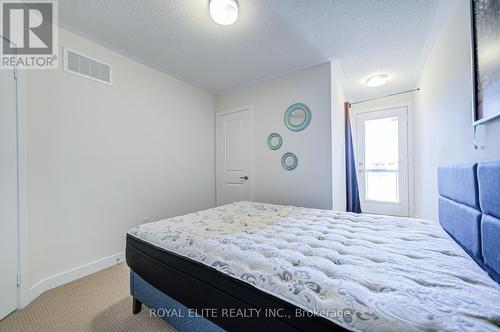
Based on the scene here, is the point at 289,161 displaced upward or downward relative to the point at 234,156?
downward

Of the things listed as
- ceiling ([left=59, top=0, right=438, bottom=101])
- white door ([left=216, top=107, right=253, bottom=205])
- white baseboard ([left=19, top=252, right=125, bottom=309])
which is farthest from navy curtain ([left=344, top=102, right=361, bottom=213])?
white baseboard ([left=19, top=252, right=125, bottom=309])

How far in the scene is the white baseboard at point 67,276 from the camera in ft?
5.34

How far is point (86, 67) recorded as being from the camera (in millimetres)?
2074

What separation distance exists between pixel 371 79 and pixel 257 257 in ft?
10.7

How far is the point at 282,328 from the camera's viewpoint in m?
0.74

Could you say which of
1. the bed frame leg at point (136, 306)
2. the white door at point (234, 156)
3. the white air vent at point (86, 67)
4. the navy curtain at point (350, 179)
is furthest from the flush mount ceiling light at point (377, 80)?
the bed frame leg at point (136, 306)

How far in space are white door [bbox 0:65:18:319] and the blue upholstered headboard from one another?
2.97 metres

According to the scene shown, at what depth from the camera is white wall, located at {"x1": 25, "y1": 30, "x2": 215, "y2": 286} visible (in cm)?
177

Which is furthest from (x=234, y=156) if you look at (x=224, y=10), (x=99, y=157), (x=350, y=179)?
(x=224, y=10)

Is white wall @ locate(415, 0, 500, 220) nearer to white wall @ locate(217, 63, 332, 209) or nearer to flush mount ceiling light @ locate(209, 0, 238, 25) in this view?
white wall @ locate(217, 63, 332, 209)

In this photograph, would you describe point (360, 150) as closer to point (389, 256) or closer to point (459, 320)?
point (389, 256)

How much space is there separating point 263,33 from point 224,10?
55 cm

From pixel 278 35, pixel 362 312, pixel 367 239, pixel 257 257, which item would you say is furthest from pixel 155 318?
pixel 278 35

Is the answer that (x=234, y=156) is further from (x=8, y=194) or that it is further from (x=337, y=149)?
(x=8, y=194)
